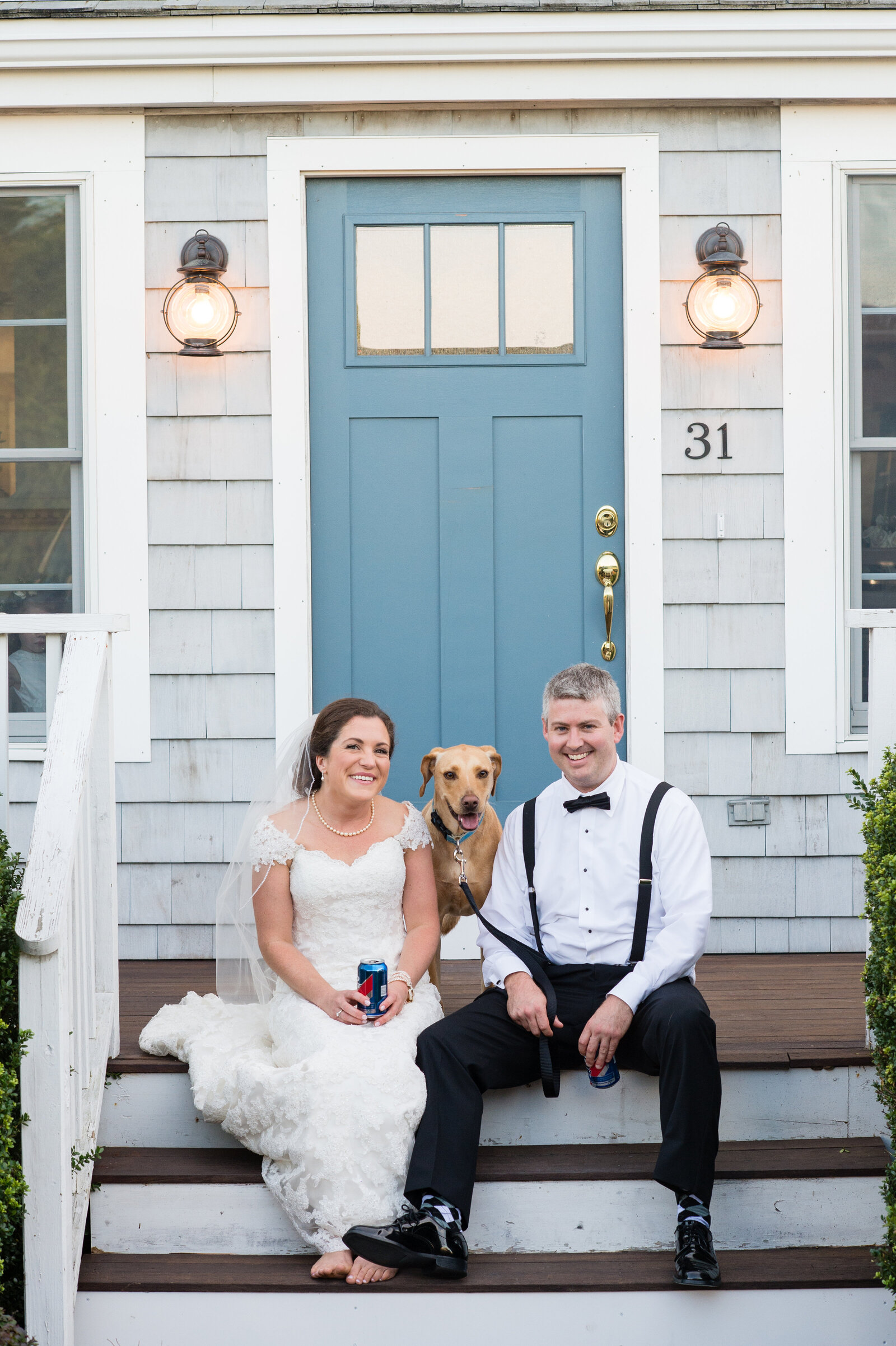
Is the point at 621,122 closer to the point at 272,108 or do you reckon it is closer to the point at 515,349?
the point at 515,349

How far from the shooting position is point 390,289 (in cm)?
427

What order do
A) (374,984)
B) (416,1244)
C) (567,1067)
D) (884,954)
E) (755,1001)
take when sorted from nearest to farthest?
(416,1244)
(884,954)
(374,984)
(567,1067)
(755,1001)

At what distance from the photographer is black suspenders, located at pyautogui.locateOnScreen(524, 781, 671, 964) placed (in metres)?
2.90

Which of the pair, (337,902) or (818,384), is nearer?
(337,902)

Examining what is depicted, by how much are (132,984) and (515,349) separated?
8.34 feet

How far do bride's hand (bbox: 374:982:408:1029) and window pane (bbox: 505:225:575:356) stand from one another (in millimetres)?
2381

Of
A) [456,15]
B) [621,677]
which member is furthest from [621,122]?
[621,677]

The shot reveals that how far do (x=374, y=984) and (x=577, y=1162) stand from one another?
2.10 feet

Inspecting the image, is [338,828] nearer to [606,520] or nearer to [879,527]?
[606,520]

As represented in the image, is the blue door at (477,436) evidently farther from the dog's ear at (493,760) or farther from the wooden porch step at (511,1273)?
the wooden porch step at (511,1273)

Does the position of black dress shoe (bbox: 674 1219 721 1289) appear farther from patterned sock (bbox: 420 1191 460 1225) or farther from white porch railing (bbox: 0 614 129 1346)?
white porch railing (bbox: 0 614 129 1346)

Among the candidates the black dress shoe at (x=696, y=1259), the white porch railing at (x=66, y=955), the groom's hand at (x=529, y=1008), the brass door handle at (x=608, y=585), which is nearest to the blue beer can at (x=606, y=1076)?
the groom's hand at (x=529, y=1008)

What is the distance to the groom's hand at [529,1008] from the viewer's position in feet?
9.08

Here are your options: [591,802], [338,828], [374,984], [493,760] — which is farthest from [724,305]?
[374,984]
